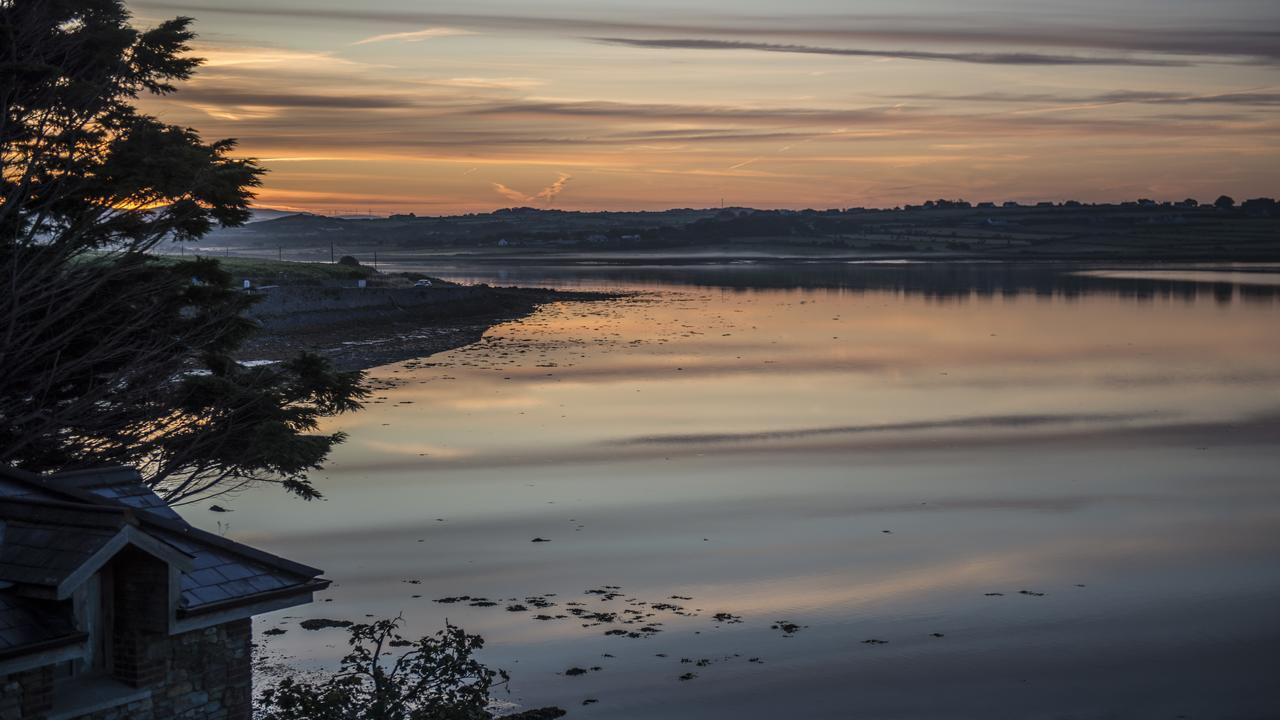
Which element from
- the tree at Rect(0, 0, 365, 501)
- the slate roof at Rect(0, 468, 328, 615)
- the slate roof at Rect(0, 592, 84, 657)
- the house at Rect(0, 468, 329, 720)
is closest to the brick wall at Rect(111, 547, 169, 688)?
the house at Rect(0, 468, 329, 720)

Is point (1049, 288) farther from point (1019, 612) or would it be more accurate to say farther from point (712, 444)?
point (1019, 612)

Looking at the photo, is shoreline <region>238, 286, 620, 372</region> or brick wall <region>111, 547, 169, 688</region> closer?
brick wall <region>111, 547, 169, 688</region>

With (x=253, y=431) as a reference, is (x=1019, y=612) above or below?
below

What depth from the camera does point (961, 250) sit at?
576ft

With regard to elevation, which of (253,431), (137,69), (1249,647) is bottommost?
(1249,647)

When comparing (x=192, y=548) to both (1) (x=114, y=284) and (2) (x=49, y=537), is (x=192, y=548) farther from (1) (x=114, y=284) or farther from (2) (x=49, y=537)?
(1) (x=114, y=284)

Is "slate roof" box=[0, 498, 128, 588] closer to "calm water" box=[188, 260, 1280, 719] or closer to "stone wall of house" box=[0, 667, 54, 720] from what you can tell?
"stone wall of house" box=[0, 667, 54, 720]

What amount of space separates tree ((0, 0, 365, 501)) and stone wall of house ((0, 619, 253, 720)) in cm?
717

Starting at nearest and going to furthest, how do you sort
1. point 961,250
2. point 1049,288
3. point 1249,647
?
point 1249,647 → point 1049,288 → point 961,250

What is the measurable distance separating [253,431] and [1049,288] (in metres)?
86.2

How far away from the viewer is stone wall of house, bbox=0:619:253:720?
8.55 meters

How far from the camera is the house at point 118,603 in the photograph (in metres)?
7.75

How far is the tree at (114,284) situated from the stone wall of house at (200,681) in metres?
7.17

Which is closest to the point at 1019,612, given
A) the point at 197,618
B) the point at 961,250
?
the point at 197,618
